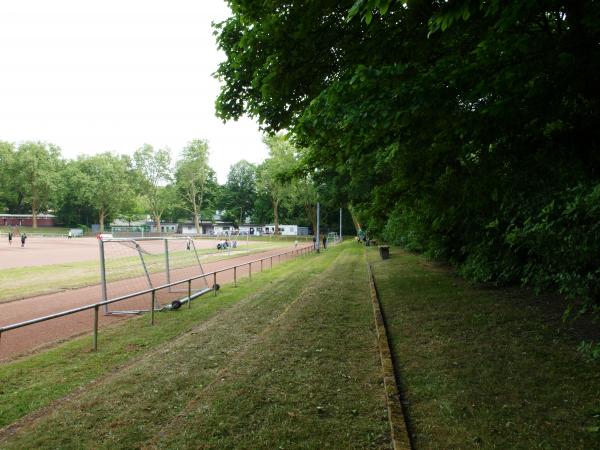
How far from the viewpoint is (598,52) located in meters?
4.81

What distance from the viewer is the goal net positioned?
10.9 m

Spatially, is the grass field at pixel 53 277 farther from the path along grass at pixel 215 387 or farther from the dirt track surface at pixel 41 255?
the path along grass at pixel 215 387

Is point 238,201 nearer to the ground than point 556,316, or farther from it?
farther from it

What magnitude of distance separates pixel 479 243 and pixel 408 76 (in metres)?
4.89

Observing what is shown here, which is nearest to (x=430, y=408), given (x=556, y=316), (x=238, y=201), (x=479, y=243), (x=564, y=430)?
(x=564, y=430)

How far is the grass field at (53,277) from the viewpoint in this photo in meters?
11.7

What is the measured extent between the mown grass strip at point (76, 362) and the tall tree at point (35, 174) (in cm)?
8994

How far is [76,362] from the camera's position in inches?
252

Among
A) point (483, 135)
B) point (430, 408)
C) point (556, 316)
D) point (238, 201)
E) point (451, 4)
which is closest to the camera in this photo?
point (430, 408)

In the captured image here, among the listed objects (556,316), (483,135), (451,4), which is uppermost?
(451,4)

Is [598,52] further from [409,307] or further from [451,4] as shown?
[409,307]

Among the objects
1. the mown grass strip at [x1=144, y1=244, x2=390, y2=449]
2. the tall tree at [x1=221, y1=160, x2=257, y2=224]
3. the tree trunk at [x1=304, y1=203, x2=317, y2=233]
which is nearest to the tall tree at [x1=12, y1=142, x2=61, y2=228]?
the tall tree at [x1=221, y1=160, x2=257, y2=224]

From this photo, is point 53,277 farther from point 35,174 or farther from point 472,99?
point 35,174

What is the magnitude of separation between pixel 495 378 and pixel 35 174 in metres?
98.2
